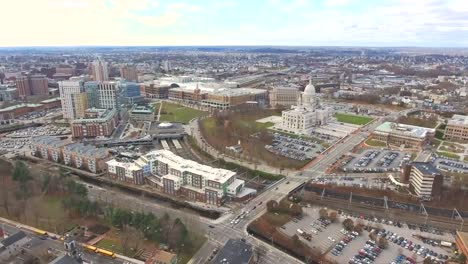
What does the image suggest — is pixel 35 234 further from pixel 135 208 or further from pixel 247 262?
pixel 247 262

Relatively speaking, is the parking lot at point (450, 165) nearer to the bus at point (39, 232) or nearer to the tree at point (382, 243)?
the tree at point (382, 243)

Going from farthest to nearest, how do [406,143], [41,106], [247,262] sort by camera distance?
[41,106], [406,143], [247,262]

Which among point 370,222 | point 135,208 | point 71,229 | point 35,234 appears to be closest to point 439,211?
point 370,222

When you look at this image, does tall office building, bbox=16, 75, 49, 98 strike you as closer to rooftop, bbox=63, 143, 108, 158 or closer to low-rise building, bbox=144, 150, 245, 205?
rooftop, bbox=63, 143, 108, 158

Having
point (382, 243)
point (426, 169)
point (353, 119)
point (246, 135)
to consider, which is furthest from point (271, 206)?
point (353, 119)

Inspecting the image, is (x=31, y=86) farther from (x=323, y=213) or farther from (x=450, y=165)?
(x=450, y=165)

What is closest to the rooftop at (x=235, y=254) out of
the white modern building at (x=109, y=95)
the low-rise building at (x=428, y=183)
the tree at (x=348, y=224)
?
the tree at (x=348, y=224)

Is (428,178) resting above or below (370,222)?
above
